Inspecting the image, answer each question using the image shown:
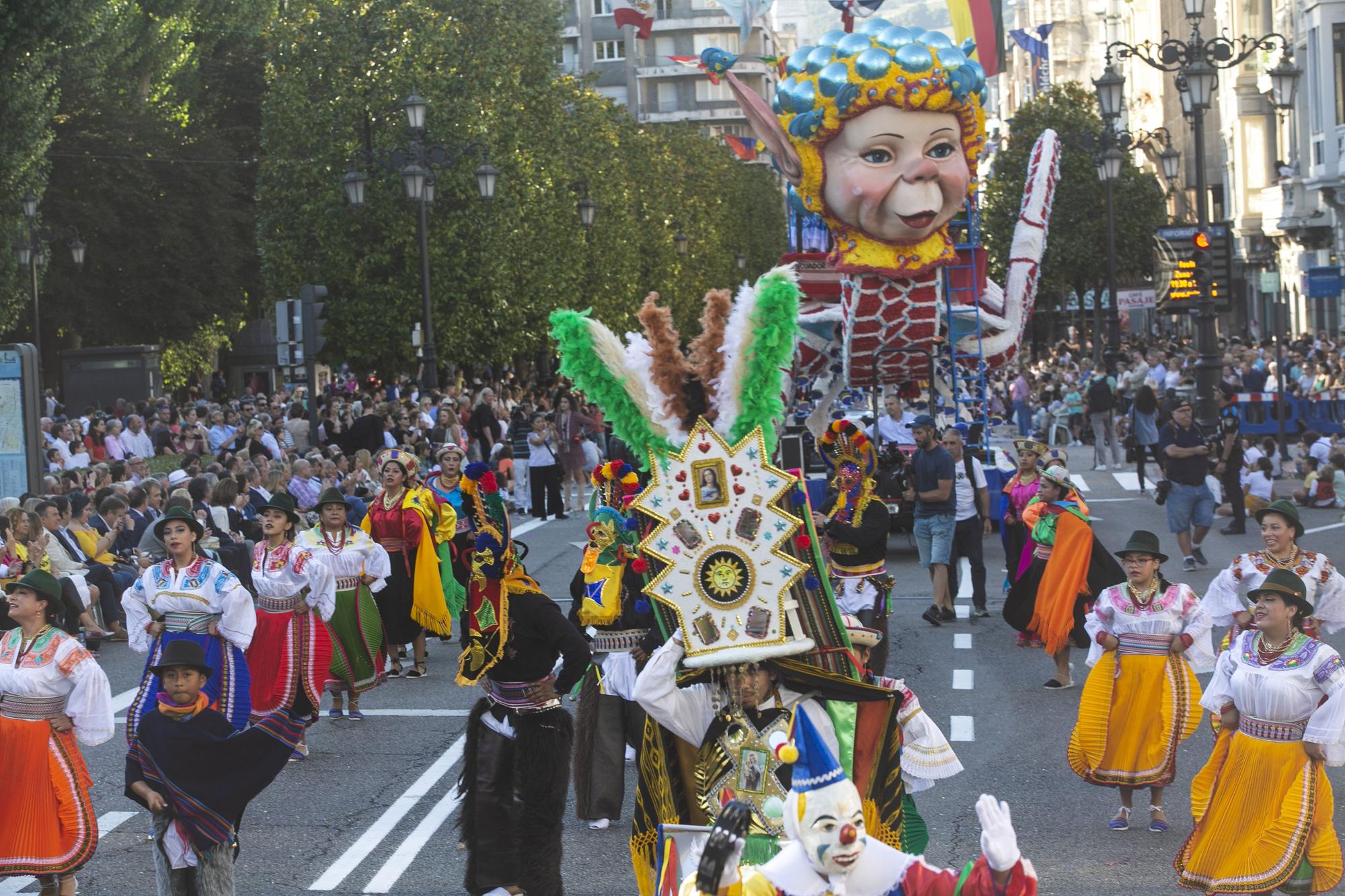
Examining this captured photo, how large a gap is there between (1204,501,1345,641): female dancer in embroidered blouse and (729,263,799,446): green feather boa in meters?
2.84

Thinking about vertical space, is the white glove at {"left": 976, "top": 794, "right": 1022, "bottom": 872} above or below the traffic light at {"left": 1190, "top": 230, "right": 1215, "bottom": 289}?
below

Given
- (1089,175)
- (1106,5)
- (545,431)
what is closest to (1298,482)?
(545,431)

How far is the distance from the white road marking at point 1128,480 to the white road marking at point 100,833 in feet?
57.7

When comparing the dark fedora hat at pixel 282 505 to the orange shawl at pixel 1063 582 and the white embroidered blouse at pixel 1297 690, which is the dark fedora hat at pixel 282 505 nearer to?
the orange shawl at pixel 1063 582

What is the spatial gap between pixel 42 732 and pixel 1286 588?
5.55 meters

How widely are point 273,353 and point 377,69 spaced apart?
845 inches

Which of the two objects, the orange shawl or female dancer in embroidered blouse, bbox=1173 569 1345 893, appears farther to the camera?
the orange shawl

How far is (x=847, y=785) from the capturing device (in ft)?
15.9

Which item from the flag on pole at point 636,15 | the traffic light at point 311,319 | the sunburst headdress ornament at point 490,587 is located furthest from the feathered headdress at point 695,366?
the flag on pole at point 636,15

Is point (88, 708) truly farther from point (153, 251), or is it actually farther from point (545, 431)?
point (153, 251)

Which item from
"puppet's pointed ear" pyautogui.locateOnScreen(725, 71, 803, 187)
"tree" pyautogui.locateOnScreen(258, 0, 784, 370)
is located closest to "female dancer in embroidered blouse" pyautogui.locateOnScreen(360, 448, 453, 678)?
"puppet's pointed ear" pyautogui.locateOnScreen(725, 71, 803, 187)

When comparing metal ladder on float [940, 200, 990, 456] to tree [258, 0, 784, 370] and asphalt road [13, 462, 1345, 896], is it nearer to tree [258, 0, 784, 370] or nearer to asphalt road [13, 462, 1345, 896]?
asphalt road [13, 462, 1345, 896]

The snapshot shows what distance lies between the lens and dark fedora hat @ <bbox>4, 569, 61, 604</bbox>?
7.82m

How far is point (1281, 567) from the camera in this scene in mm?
8555
